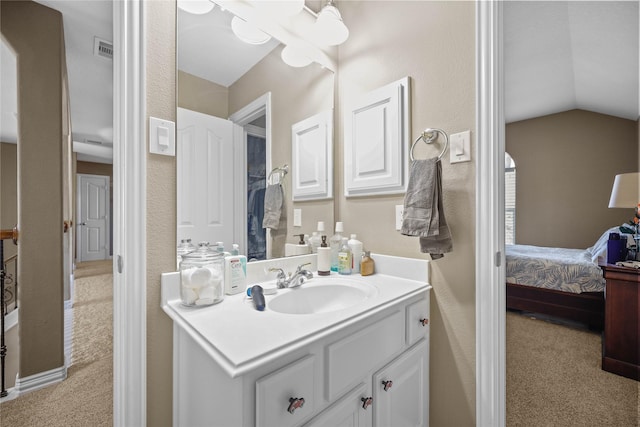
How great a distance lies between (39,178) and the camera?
1.75m

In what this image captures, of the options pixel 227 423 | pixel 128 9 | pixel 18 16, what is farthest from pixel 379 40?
pixel 18 16

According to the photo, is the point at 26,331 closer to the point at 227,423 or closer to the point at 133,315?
the point at 133,315

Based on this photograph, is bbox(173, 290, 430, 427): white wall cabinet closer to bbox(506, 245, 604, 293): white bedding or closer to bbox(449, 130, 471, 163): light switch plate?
bbox(449, 130, 471, 163): light switch plate

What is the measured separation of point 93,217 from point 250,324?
25.6ft

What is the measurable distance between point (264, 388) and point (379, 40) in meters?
1.58

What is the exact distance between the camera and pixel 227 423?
2.13 feet

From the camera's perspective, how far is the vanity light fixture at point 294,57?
1.43m

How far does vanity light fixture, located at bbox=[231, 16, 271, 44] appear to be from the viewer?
1247 mm

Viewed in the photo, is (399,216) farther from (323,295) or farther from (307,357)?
(307,357)

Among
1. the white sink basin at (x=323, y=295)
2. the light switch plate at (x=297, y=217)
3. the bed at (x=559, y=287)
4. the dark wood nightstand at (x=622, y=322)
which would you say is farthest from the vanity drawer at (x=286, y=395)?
the bed at (x=559, y=287)

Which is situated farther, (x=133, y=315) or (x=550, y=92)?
(x=550, y=92)

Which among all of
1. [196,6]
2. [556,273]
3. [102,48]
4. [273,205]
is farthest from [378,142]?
[556,273]

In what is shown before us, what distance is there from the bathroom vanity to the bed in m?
2.43

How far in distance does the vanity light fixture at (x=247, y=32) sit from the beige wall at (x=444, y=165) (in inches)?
22.6
